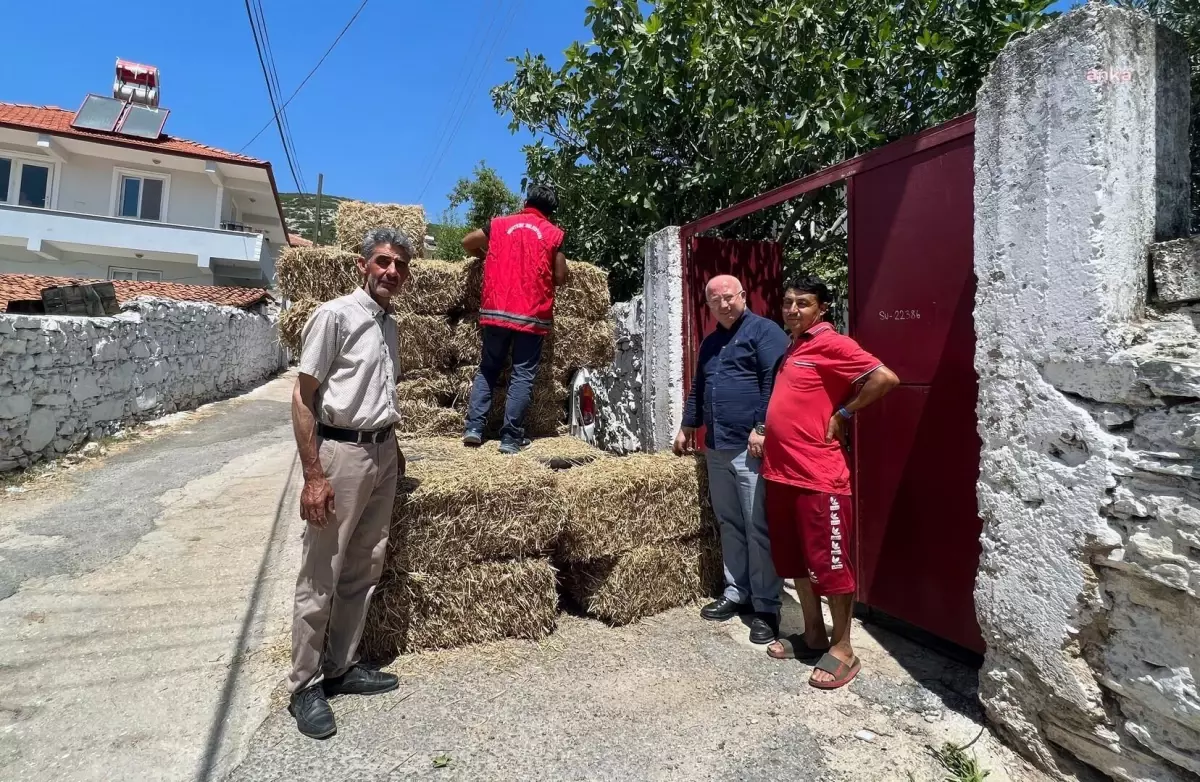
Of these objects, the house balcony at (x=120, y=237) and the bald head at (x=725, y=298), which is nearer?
the bald head at (x=725, y=298)

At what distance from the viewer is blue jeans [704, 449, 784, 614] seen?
11.8 feet

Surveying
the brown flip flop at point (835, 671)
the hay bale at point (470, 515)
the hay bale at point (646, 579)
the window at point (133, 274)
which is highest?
the window at point (133, 274)

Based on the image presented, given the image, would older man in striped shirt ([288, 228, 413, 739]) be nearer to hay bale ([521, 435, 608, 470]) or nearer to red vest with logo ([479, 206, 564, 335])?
hay bale ([521, 435, 608, 470])

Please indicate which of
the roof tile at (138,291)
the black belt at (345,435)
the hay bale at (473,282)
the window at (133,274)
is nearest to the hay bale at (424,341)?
the hay bale at (473,282)

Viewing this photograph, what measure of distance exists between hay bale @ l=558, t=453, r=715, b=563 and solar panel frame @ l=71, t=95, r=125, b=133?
73.2 ft

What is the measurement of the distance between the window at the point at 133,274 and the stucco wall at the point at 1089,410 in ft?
78.1

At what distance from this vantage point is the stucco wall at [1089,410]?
6.71 ft

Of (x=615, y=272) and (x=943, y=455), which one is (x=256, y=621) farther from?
(x=615, y=272)

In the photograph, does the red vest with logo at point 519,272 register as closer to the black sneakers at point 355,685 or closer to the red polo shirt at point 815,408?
the red polo shirt at point 815,408

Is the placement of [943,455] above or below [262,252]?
below

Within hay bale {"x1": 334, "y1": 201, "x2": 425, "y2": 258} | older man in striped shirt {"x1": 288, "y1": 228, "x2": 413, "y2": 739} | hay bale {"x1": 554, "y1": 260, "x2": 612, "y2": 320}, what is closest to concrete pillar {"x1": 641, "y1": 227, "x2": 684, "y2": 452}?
hay bale {"x1": 554, "y1": 260, "x2": 612, "y2": 320}

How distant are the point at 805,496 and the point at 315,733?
2.34m

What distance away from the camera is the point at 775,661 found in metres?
3.34

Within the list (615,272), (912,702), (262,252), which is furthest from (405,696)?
(262,252)
